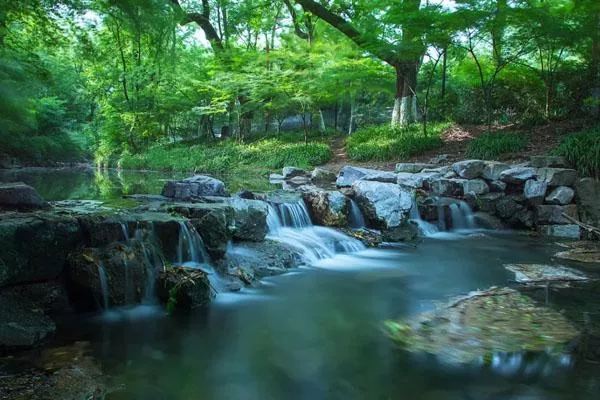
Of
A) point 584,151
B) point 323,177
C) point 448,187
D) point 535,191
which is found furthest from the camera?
point 323,177

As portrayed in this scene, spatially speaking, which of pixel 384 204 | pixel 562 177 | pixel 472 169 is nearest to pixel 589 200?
pixel 562 177

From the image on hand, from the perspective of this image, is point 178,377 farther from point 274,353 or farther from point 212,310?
point 212,310

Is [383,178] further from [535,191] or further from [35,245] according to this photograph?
[35,245]

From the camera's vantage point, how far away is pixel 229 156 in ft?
74.6

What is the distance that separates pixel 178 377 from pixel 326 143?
59.9 feet

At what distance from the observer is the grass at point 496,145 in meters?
13.2

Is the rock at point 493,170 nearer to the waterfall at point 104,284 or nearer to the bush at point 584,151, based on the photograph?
the bush at point 584,151

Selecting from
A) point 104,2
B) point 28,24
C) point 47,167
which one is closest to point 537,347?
point 104,2

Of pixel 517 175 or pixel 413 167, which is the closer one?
pixel 517 175

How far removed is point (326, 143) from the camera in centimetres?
2162

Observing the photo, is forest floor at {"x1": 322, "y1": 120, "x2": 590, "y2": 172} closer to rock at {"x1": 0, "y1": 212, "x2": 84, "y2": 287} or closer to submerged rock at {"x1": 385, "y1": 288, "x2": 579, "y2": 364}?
submerged rock at {"x1": 385, "y1": 288, "x2": 579, "y2": 364}

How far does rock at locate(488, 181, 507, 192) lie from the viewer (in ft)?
36.5

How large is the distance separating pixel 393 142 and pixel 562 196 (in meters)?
7.01

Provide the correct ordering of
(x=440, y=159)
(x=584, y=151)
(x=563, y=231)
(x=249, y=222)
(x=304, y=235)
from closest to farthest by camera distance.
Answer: (x=249, y=222) → (x=304, y=235) → (x=563, y=231) → (x=584, y=151) → (x=440, y=159)
